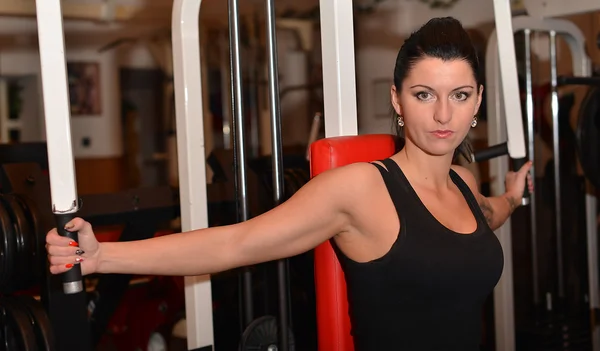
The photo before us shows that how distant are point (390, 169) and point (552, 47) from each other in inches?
82.0

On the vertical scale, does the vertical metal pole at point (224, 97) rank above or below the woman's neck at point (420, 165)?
above

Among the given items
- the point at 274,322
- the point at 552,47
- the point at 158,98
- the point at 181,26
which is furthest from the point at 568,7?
the point at 158,98

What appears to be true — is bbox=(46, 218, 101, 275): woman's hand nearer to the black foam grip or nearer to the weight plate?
the weight plate

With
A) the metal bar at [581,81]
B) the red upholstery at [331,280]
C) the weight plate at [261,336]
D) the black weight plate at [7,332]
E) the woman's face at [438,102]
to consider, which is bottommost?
the black weight plate at [7,332]

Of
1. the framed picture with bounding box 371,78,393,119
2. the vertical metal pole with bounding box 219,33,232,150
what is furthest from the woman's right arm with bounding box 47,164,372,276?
the vertical metal pole with bounding box 219,33,232,150

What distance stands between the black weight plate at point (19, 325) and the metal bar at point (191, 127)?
0.49 meters

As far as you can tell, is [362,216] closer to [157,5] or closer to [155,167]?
[157,5]

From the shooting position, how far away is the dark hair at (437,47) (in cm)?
132

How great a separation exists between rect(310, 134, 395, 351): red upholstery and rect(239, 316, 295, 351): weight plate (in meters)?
0.25

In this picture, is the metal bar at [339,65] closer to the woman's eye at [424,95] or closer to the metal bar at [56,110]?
the woman's eye at [424,95]

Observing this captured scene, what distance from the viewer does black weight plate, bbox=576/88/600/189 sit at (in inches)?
114

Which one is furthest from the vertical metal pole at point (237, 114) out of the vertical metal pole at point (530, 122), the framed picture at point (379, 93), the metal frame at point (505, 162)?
the framed picture at point (379, 93)

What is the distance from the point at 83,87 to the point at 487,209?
176 inches

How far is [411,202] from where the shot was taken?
1.32 metres
